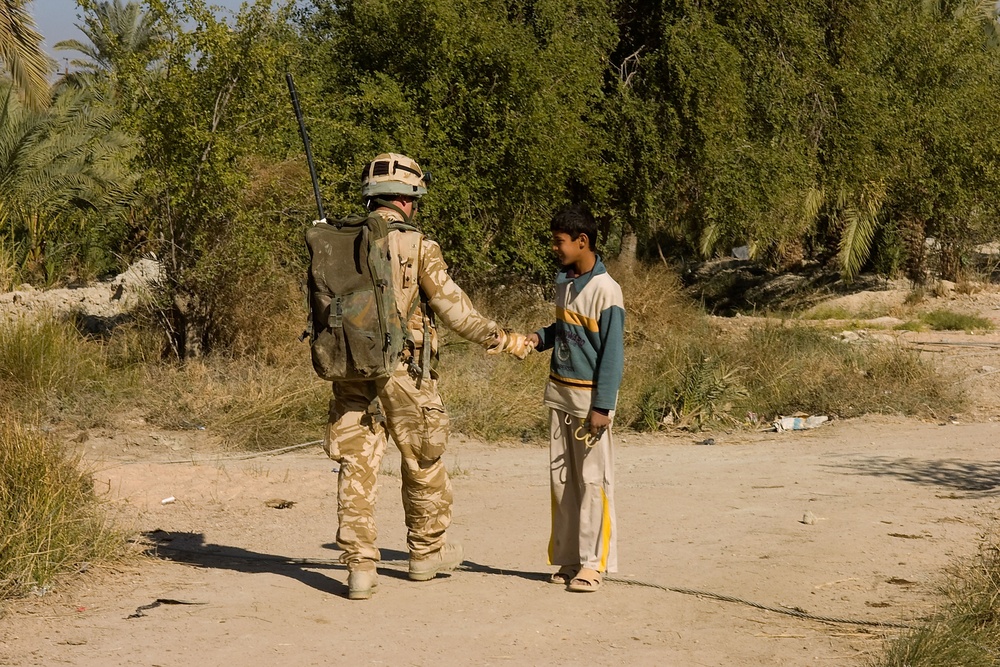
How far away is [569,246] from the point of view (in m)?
5.56

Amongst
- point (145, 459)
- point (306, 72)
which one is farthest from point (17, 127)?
point (145, 459)

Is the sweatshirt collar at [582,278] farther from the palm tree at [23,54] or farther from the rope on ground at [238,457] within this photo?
the palm tree at [23,54]

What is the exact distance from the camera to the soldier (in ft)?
18.2

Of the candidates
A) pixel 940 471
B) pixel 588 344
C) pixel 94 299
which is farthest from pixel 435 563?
pixel 94 299

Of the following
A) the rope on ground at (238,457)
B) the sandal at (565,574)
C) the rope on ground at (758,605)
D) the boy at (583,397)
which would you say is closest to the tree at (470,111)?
the rope on ground at (238,457)

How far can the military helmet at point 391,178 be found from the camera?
18.3 ft

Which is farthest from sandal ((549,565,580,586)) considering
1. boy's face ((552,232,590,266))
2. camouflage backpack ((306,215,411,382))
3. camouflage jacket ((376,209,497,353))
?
boy's face ((552,232,590,266))

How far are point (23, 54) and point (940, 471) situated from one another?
1256cm

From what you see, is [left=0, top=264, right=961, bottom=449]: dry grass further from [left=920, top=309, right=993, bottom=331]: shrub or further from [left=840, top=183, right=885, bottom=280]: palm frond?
[left=840, top=183, right=885, bottom=280]: palm frond

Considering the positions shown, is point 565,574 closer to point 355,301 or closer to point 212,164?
point 355,301

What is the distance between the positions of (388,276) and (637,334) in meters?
10.4

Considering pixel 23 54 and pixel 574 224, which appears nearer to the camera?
pixel 574 224

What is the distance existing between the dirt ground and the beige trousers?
191mm

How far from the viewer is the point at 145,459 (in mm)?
9414
